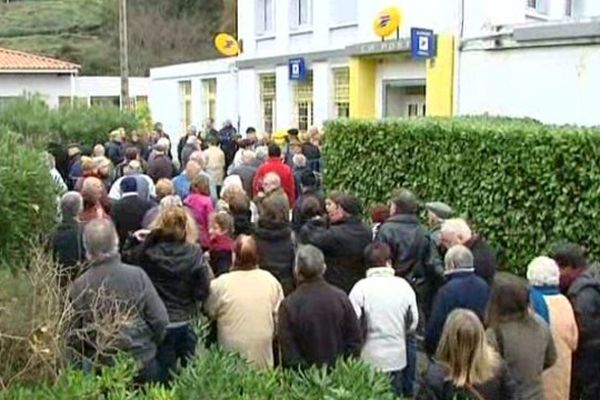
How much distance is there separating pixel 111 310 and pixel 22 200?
2.89 meters

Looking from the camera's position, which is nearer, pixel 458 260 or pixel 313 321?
pixel 313 321

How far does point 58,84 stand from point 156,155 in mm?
30637

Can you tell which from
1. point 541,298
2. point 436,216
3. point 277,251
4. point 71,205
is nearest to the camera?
point 541,298

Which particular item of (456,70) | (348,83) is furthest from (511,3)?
(348,83)

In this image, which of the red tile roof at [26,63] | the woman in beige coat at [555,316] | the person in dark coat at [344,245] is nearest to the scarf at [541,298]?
the woman in beige coat at [555,316]

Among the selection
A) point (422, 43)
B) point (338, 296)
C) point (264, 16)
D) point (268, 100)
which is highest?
point (264, 16)

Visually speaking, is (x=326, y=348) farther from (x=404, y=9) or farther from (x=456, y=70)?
(x=404, y=9)

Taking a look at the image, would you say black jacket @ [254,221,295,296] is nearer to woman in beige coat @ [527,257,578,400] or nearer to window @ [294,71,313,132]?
woman in beige coat @ [527,257,578,400]

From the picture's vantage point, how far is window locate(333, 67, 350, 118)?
2333 cm

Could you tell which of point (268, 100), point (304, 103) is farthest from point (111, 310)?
point (268, 100)

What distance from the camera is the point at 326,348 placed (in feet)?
21.3

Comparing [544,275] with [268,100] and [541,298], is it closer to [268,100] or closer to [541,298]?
[541,298]

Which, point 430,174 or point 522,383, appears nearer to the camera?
point 522,383

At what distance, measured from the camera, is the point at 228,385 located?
4.59m
